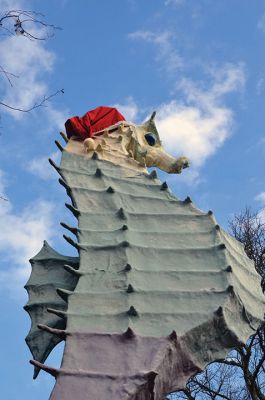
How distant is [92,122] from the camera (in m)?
7.01

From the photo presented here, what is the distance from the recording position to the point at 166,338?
4.17 m

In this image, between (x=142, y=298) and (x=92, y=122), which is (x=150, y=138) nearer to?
(x=92, y=122)

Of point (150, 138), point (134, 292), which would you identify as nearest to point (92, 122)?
point (150, 138)

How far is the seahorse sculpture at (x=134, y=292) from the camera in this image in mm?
4031

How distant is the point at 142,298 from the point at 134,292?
66 mm

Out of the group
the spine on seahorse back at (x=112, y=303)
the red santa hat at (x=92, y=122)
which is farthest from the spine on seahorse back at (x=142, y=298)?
the red santa hat at (x=92, y=122)

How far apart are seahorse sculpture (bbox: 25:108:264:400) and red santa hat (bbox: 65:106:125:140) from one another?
61cm

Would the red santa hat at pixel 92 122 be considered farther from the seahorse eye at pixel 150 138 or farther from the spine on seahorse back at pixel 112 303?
the spine on seahorse back at pixel 112 303

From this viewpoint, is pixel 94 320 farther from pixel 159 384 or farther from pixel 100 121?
pixel 100 121

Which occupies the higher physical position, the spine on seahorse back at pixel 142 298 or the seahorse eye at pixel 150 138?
the seahorse eye at pixel 150 138

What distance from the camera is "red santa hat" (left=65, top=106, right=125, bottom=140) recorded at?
269 inches

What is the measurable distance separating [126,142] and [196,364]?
3059 mm

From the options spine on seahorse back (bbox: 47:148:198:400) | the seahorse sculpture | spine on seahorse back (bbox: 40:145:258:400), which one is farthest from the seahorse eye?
spine on seahorse back (bbox: 40:145:258:400)

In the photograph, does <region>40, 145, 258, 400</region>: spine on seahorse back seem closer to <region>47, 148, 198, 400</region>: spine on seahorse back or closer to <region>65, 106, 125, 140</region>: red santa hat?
<region>47, 148, 198, 400</region>: spine on seahorse back
